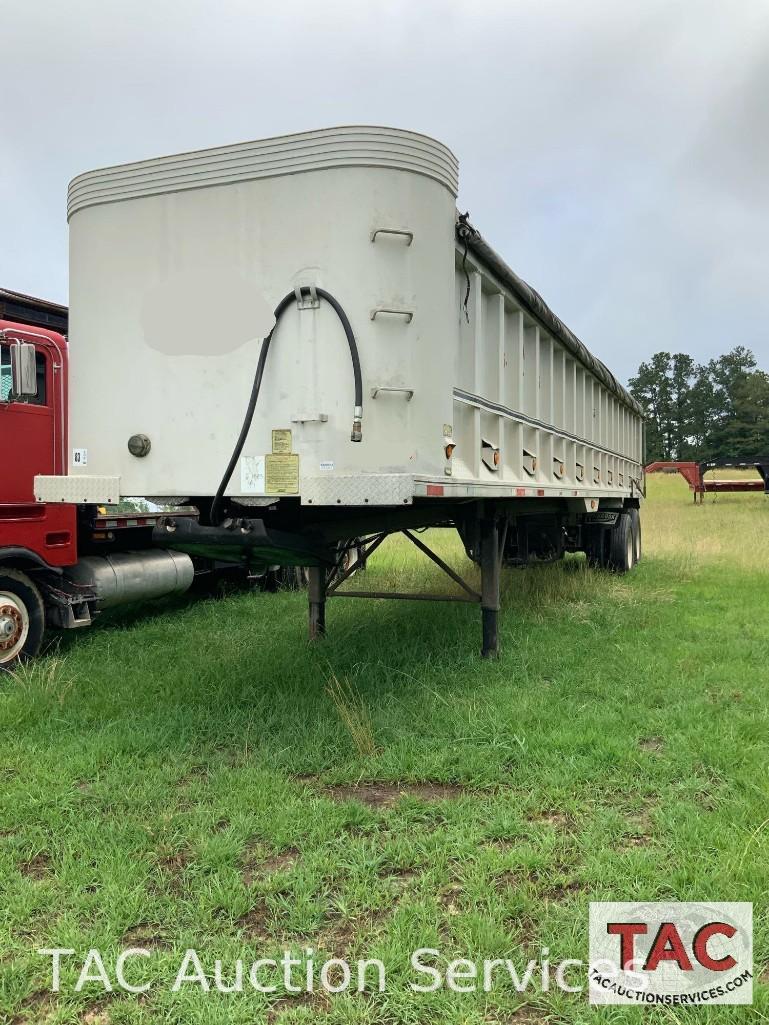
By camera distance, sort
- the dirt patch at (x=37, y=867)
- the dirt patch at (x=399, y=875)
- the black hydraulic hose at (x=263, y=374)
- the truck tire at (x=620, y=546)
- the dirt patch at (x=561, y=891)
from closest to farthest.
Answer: the dirt patch at (x=561, y=891) → the dirt patch at (x=399, y=875) → the dirt patch at (x=37, y=867) → the black hydraulic hose at (x=263, y=374) → the truck tire at (x=620, y=546)

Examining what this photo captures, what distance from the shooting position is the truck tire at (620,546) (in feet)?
37.5

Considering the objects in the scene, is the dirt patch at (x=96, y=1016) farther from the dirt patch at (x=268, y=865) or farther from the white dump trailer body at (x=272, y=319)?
the white dump trailer body at (x=272, y=319)

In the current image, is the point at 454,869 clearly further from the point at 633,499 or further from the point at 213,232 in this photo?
the point at 633,499

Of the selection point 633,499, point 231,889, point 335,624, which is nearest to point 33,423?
point 335,624

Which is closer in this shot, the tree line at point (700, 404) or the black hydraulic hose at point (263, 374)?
the black hydraulic hose at point (263, 374)

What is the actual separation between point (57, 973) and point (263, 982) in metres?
0.65

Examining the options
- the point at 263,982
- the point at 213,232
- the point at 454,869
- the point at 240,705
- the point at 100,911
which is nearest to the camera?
the point at 263,982

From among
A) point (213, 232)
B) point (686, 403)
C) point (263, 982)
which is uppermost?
point (686, 403)

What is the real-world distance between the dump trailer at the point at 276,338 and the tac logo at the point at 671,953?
2.04 m

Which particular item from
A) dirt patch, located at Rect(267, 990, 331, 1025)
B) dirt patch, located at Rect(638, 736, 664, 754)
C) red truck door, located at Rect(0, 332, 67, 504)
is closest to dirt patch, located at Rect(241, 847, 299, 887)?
dirt patch, located at Rect(267, 990, 331, 1025)

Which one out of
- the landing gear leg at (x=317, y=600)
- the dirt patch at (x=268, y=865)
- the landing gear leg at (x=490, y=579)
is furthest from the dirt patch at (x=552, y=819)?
the landing gear leg at (x=317, y=600)

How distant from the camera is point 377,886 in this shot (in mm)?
2996

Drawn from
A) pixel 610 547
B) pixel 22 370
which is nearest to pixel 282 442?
pixel 22 370

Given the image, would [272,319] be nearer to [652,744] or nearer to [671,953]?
[652,744]
